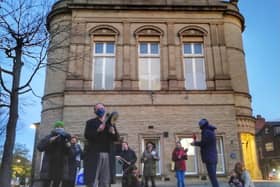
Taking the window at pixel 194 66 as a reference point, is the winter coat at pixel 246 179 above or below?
below

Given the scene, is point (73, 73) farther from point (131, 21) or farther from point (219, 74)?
point (219, 74)

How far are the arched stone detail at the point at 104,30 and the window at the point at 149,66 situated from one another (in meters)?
1.76

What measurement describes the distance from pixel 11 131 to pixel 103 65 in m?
8.52

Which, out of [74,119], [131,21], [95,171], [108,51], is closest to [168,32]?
[131,21]

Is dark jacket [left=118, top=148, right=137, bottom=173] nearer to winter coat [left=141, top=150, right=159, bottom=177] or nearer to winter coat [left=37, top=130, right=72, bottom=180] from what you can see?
winter coat [left=141, top=150, right=159, bottom=177]

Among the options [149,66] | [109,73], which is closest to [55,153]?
[109,73]

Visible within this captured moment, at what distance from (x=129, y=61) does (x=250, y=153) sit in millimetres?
9428

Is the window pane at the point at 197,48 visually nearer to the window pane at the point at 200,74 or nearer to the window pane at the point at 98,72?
the window pane at the point at 200,74

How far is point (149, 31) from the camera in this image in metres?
18.6

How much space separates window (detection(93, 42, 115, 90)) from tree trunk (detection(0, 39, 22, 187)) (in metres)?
6.66

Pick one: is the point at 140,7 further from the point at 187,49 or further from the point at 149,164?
the point at 149,164

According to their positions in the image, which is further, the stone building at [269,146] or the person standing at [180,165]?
the stone building at [269,146]

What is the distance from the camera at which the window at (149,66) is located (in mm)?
17875

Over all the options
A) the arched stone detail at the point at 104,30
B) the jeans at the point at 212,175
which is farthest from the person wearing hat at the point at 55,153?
the arched stone detail at the point at 104,30
